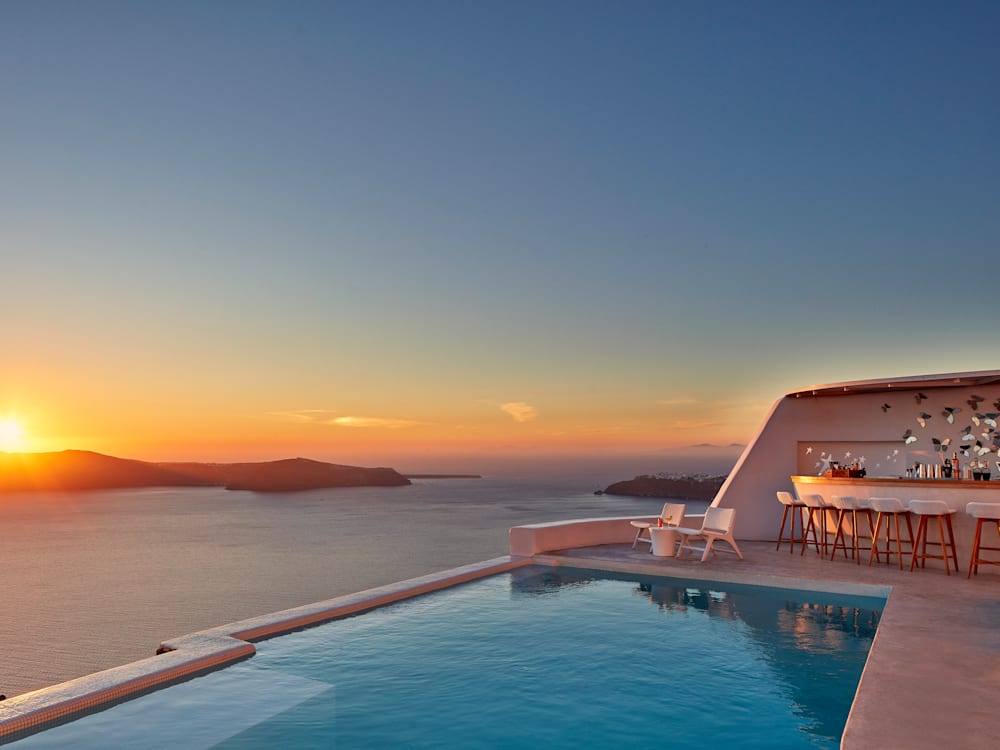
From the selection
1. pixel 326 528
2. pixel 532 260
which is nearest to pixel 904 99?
pixel 532 260

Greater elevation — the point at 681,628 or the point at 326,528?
the point at 681,628

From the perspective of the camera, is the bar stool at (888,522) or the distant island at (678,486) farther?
the distant island at (678,486)

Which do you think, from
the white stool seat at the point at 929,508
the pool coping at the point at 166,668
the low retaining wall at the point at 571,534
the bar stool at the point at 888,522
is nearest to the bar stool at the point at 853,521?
the bar stool at the point at 888,522

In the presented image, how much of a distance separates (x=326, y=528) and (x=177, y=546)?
54.3ft

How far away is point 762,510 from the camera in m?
11.5

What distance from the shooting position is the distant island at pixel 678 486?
8300 centimetres

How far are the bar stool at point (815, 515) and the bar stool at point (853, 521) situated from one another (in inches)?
6.0

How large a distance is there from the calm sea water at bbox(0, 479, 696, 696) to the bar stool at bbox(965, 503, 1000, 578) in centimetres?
2643

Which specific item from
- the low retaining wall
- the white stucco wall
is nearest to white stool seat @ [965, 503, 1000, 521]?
the white stucco wall

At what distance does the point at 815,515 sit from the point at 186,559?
51225 millimetres

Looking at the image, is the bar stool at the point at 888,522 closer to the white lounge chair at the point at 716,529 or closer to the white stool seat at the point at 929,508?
the white stool seat at the point at 929,508

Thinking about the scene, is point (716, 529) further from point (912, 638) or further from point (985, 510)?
point (912, 638)

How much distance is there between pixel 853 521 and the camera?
913 centimetres

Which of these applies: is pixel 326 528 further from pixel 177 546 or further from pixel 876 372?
pixel 876 372
